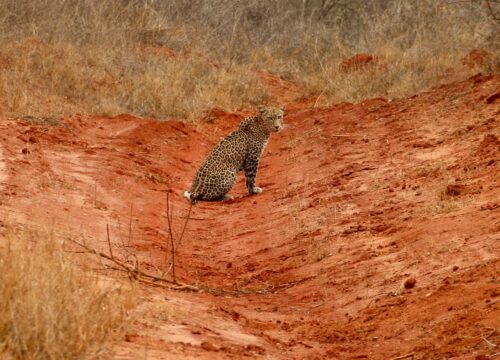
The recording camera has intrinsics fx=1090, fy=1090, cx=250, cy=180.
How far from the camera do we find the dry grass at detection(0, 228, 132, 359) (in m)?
5.06

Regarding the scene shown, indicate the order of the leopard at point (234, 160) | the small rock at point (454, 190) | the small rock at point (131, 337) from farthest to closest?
1. the leopard at point (234, 160)
2. the small rock at point (454, 190)
3. the small rock at point (131, 337)

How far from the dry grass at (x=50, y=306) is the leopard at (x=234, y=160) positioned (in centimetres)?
711

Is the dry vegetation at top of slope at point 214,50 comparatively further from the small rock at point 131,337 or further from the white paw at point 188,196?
the small rock at point 131,337

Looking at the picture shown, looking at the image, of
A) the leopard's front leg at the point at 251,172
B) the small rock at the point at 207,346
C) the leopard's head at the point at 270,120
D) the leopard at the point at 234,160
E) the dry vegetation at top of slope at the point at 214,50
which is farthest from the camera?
the dry vegetation at top of slope at the point at 214,50

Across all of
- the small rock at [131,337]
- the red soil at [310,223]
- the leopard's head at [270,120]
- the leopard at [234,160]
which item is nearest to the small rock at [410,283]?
the red soil at [310,223]

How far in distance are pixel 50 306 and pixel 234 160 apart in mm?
8357

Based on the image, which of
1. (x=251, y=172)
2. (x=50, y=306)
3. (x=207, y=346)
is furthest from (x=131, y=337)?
(x=251, y=172)

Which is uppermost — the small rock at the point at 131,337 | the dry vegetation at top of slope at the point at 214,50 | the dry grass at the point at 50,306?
the dry vegetation at top of slope at the point at 214,50

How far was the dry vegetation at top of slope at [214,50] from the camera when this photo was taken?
1747cm

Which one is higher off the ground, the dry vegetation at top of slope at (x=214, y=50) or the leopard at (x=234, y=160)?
the dry vegetation at top of slope at (x=214, y=50)

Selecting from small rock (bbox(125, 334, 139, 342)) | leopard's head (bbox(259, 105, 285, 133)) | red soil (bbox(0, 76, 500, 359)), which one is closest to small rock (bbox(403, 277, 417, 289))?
red soil (bbox(0, 76, 500, 359))

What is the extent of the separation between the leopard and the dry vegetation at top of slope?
324 cm

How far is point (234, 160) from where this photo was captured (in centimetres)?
1341

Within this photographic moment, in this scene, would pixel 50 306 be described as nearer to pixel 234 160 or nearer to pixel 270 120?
pixel 234 160
